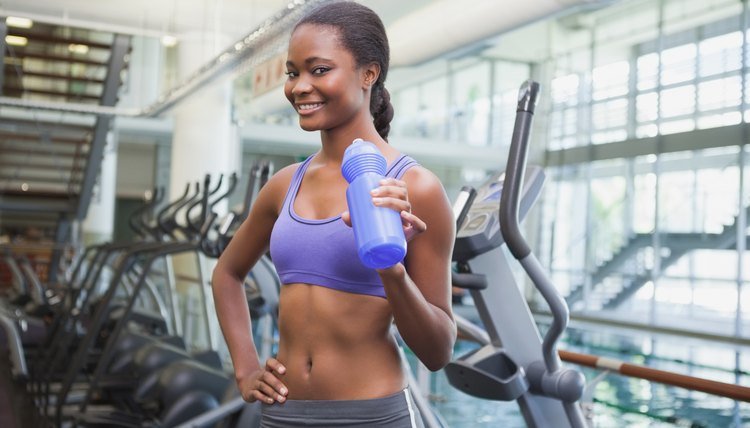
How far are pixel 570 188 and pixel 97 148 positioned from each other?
20.4 feet

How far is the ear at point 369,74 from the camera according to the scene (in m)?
1.16

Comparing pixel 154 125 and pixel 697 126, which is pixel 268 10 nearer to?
pixel 154 125

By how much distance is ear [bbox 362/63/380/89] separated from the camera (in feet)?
3.80

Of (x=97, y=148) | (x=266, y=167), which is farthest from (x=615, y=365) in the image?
(x=97, y=148)

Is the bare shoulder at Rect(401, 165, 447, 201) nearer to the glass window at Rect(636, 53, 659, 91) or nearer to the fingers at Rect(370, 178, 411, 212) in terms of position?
the fingers at Rect(370, 178, 411, 212)

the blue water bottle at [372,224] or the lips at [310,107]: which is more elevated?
the lips at [310,107]

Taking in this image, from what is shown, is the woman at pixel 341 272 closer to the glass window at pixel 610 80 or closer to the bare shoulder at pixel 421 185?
the bare shoulder at pixel 421 185

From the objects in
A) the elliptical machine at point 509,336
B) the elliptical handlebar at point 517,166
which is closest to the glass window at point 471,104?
the elliptical machine at point 509,336

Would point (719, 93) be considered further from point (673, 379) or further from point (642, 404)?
point (673, 379)

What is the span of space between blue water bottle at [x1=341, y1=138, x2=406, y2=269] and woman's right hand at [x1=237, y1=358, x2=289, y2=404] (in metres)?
0.34

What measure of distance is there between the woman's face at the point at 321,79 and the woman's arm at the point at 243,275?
7.2 inches

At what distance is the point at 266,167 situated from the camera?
3057 millimetres

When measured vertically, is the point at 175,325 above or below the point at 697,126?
below

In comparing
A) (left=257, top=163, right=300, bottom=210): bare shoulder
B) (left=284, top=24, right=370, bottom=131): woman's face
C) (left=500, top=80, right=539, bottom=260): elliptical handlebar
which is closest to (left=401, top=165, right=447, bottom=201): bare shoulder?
(left=284, top=24, right=370, bottom=131): woman's face
